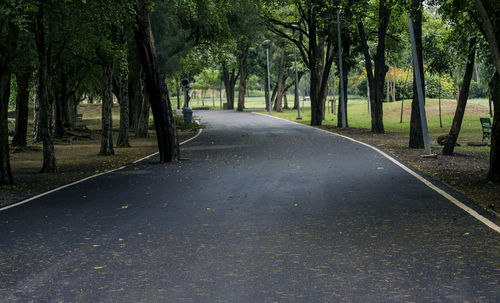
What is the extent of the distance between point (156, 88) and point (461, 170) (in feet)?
32.5

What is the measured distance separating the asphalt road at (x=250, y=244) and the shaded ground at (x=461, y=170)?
0.82 meters

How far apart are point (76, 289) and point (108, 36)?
66.0 feet

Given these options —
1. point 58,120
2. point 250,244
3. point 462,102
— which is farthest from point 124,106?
point 250,244

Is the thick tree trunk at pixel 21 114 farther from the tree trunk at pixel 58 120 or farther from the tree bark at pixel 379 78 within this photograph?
the tree bark at pixel 379 78

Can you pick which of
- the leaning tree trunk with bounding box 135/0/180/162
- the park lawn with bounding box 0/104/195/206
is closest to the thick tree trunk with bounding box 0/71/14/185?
the park lawn with bounding box 0/104/195/206

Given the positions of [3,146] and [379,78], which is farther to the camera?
[379,78]

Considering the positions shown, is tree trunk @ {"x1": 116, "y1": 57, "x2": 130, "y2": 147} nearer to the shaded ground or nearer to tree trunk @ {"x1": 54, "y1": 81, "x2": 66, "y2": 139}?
tree trunk @ {"x1": 54, "y1": 81, "x2": 66, "y2": 139}

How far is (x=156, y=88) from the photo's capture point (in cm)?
2020

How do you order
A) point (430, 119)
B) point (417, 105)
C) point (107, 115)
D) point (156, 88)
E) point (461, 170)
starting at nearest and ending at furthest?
point (461, 170)
point (156, 88)
point (417, 105)
point (107, 115)
point (430, 119)

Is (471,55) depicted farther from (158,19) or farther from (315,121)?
(315,121)

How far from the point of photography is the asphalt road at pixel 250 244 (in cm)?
578

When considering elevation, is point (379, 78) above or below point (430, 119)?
above

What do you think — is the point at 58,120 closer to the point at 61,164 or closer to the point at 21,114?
the point at 21,114

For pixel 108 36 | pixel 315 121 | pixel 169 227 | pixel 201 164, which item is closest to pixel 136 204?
pixel 169 227
